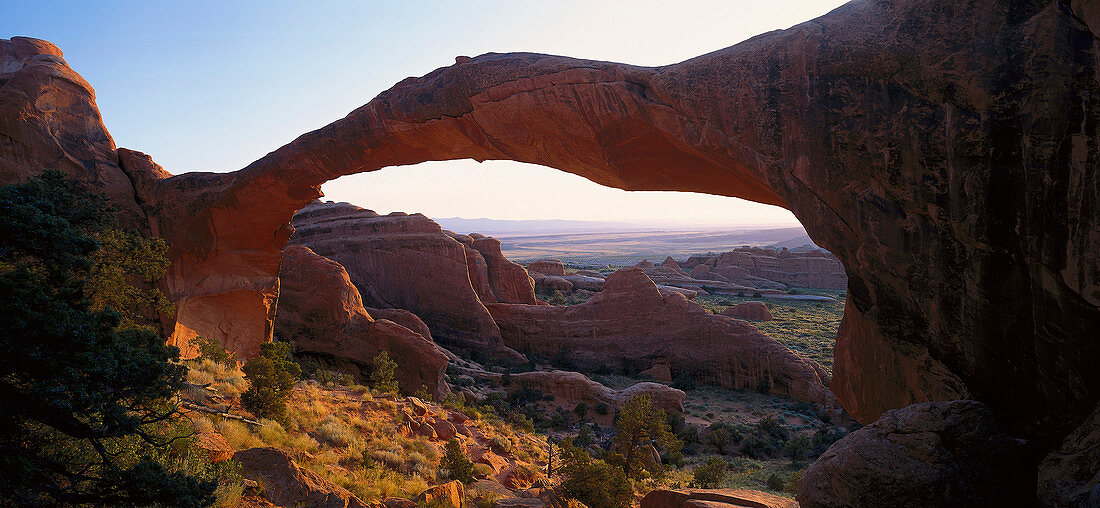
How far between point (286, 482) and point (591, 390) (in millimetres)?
17411

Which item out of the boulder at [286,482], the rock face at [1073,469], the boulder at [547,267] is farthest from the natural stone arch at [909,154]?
the boulder at [547,267]

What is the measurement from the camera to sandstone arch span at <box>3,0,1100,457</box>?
4.13 m

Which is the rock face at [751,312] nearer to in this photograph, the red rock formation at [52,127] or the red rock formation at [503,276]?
the red rock formation at [503,276]

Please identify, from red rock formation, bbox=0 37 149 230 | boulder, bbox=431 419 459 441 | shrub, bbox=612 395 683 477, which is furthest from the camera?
shrub, bbox=612 395 683 477

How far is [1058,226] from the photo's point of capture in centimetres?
408

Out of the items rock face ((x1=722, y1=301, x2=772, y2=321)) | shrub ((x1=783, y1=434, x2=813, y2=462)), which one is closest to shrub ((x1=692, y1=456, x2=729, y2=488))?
shrub ((x1=783, y1=434, x2=813, y2=462))

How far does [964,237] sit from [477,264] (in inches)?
1232

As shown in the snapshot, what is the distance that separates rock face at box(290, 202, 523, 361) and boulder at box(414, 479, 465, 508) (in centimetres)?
2153

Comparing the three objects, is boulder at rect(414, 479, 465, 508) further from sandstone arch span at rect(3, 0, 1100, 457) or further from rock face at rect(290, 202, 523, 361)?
rock face at rect(290, 202, 523, 361)

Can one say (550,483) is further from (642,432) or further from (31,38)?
(31,38)

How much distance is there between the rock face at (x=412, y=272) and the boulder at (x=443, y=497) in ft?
70.6

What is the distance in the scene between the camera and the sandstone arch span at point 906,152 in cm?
413

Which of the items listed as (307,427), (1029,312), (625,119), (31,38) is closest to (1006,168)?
(1029,312)

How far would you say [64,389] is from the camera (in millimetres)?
4438
